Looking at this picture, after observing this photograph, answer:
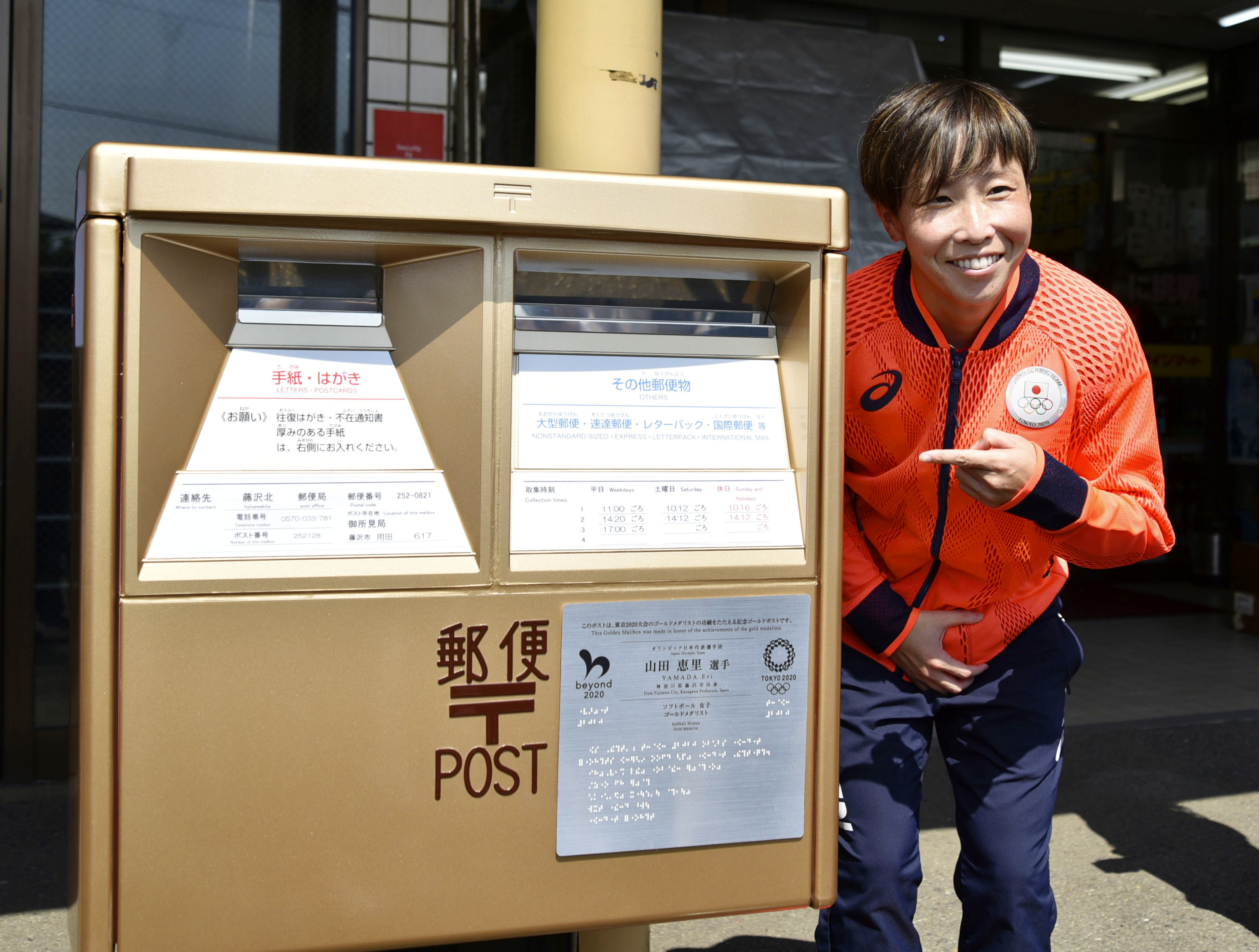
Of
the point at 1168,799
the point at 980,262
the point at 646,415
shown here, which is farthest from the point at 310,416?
the point at 1168,799

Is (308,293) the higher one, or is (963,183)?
(963,183)

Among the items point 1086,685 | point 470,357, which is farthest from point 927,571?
point 1086,685

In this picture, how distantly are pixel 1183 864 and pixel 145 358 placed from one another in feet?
10.8

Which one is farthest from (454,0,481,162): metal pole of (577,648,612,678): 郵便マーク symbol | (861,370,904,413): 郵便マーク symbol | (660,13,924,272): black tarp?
(577,648,612,678): 郵便マーク symbol

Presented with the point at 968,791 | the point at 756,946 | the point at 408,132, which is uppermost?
the point at 408,132

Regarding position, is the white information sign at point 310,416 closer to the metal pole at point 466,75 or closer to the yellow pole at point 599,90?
the yellow pole at point 599,90

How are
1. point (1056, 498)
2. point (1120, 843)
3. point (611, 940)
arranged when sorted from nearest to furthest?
point (1056, 498) < point (611, 940) < point (1120, 843)

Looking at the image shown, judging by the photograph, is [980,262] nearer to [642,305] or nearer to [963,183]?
[963,183]

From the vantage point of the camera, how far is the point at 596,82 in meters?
1.88

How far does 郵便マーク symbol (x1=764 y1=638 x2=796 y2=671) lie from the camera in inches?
60.9

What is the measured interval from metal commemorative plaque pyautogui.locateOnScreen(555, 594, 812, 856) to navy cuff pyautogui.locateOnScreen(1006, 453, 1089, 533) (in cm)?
37

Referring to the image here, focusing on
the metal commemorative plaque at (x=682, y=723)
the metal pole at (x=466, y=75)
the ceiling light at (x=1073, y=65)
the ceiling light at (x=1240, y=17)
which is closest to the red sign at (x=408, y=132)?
the metal pole at (x=466, y=75)

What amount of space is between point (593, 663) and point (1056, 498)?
73cm

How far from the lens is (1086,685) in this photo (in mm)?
5215
